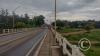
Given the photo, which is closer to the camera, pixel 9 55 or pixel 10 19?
pixel 9 55

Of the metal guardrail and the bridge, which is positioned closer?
the metal guardrail

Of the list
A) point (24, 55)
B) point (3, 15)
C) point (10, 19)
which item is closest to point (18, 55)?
point (24, 55)

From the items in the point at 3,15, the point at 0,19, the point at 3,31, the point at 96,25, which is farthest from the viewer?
the point at 96,25

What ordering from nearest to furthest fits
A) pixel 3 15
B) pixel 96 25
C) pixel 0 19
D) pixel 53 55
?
pixel 53 55
pixel 0 19
pixel 3 15
pixel 96 25

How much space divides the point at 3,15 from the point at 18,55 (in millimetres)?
155101

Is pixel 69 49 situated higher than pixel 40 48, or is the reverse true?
pixel 69 49

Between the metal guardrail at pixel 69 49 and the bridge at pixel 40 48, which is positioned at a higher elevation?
the metal guardrail at pixel 69 49

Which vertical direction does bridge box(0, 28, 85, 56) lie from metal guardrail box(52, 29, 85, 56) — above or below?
below

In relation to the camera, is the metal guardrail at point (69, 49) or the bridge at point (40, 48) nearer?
the metal guardrail at point (69, 49)

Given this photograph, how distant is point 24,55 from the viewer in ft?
63.1

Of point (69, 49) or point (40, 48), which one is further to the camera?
point (40, 48)

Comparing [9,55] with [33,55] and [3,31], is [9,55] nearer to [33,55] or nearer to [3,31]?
[33,55]

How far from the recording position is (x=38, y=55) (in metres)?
19.5

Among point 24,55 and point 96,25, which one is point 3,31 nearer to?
point 24,55
